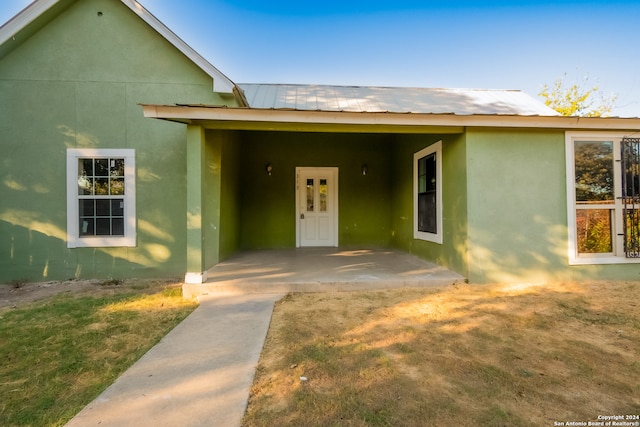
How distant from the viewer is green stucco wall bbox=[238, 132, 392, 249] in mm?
8562

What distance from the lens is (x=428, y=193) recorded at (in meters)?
6.36

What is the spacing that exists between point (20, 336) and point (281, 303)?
8.72 ft

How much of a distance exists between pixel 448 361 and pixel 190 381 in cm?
198

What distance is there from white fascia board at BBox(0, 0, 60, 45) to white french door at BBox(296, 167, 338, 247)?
570 centimetres

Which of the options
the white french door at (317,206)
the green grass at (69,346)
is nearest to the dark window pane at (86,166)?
the green grass at (69,346)

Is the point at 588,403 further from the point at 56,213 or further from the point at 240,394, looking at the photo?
the point at 56,213

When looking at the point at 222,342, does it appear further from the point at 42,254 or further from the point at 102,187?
the point at 42,254

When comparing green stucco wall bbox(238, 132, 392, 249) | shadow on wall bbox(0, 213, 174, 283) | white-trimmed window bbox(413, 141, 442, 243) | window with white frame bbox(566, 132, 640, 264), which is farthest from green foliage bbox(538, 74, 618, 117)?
shadow on wall bbox(0, 213, 174, 283)

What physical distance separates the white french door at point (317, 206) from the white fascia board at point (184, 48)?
3.46 metres

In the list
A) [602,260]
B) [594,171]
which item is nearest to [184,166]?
[594,171]

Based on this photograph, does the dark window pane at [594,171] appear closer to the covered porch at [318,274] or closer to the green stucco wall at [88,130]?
the covered porch at [318,274]

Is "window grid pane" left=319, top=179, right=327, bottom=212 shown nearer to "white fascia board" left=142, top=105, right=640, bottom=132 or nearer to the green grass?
"white fascia board" left=142, top=105, right=640, bottom=132

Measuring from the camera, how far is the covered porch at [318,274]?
15.1ft

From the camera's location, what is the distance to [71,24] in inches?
219
